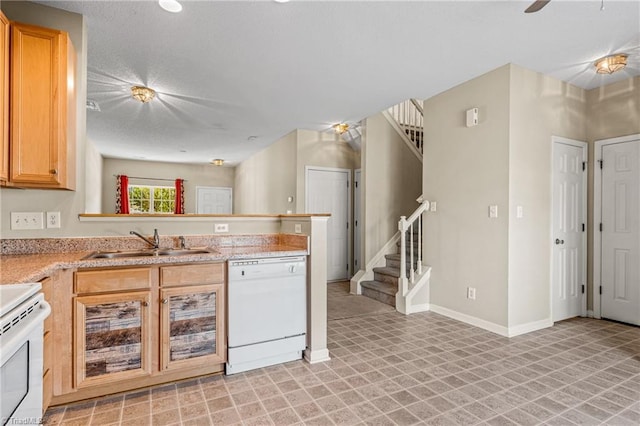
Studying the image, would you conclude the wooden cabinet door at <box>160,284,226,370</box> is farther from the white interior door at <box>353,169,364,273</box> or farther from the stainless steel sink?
the white interior door at <box>353,169,364,273</box>

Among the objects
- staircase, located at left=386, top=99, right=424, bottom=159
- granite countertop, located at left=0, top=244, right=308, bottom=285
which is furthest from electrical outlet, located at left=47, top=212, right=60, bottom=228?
staircase, located at left=386, top=99, right=424, bottom=159

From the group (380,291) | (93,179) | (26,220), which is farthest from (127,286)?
(93,179)

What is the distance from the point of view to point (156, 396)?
214 centimetres

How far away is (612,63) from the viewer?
3.02 metres

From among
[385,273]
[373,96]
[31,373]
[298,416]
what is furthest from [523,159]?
[31,373]

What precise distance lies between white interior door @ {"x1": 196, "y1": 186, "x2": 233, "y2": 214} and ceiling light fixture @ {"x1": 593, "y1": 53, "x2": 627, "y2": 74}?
8.65m

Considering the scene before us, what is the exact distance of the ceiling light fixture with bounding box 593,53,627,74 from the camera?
9.80 feet

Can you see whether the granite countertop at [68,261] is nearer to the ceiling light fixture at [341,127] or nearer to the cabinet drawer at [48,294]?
the cabinet drawer at [48,294]

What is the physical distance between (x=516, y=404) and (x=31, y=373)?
8.48 ft

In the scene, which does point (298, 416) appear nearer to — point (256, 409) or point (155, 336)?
point (256, 409)

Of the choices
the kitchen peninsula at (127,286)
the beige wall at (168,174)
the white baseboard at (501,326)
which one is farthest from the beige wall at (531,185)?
the beige wall at (168,174)

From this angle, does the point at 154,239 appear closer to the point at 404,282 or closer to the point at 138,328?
the point at 138,328

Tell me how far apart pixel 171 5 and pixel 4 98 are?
121 centimetres

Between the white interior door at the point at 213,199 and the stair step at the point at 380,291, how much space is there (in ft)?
20.2
